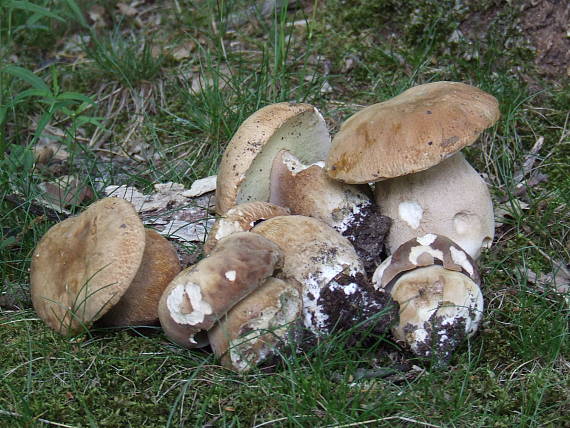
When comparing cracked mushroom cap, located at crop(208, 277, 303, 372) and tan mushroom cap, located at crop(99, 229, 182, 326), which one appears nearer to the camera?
cracked mushroom cap, located at crop(208, 277, 303, 372)

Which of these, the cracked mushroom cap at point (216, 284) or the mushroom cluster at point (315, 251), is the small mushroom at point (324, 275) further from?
the cracked mushroom cap at point (216, 284)

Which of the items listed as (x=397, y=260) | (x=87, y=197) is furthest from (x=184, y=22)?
(x=397, y=260)

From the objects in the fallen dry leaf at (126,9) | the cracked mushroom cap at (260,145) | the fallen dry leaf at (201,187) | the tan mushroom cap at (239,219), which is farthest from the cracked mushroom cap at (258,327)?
the fallen dry leaf at (126,9)

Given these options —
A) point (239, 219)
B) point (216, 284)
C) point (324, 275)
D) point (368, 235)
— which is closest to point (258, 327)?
point (216, 284)

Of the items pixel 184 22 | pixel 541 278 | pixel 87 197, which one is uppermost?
pixel 184 22

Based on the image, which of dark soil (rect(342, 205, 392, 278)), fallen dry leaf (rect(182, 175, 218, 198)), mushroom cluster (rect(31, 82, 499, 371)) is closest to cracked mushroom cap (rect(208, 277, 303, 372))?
mushroom cluster (rect(31, 82, 499, 371))

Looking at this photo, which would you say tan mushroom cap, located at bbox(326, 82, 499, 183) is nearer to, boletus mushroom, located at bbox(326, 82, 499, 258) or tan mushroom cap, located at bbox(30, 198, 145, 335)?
boletus mushroom, located at bbox(326, 82, 499, 258)

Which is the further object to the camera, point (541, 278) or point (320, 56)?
→ point (320, 56)

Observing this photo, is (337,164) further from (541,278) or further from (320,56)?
(320,56)
